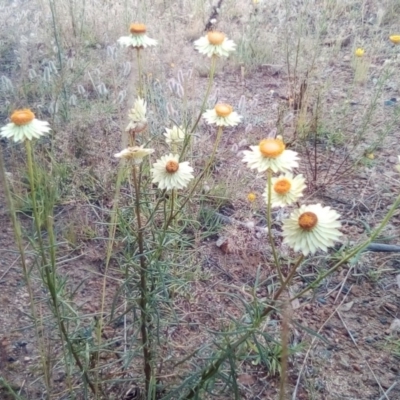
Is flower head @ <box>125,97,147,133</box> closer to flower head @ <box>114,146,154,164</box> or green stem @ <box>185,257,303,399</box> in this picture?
flower head @ <box>114,146,154,164</box>

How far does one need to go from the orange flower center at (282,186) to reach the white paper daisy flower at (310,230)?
3.6 inches

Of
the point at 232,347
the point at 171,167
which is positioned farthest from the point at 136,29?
the point at 232,347

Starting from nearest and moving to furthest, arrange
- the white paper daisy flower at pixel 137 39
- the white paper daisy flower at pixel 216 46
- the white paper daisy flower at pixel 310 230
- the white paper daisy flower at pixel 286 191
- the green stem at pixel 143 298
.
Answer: the white paper daisy flower at pixel 310 230 < the white paper daisy flower at pixel 286 191 < the green stem at pixel 143 298 < the white paper daisy flower at pixel 216 46 < the white paper daisy flower at pixel 137 39

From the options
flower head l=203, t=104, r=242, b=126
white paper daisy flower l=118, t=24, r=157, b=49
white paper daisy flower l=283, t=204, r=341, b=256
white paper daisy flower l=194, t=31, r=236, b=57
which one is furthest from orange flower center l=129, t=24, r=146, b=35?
white paper daisy flower l=283, t=204, r=341, b=256

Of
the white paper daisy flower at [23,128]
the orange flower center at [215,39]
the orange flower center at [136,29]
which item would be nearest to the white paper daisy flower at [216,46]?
the orange flower center at [215,39]

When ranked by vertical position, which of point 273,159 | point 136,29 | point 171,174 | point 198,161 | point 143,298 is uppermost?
point 136,29

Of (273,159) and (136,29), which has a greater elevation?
(136,29)

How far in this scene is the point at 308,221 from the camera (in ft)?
3.00

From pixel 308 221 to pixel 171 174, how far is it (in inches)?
15.4

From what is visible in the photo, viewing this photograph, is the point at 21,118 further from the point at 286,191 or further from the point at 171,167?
the point at 286,191

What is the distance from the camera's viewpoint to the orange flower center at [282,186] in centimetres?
103

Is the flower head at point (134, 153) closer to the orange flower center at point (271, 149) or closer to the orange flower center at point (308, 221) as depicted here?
the orange flower center at point (271, 149)

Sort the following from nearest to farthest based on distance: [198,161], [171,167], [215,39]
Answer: [171,167] → [215,39] → [198,161]

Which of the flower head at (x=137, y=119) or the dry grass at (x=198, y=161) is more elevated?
the flower head at (x=137, y=119)
